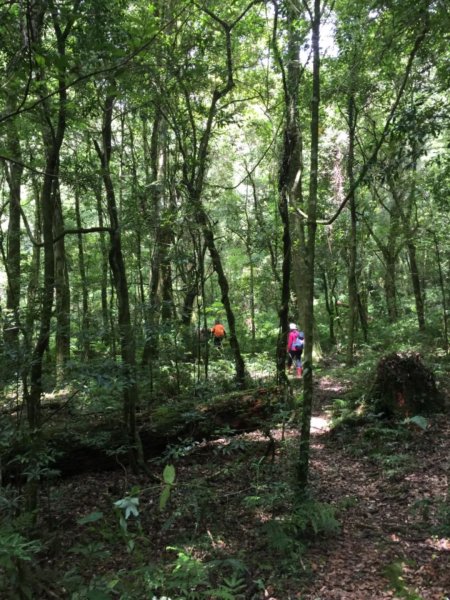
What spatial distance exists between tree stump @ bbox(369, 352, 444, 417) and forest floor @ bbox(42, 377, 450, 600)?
0.35 metres

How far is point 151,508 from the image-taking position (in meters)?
5.73

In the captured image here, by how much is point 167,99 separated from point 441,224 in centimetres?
1077

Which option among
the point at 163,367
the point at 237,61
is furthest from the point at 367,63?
the point at 163,367

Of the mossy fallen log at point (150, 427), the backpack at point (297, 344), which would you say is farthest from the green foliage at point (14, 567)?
the backpack at point (297, 344)

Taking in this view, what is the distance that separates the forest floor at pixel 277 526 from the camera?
12.8 feet

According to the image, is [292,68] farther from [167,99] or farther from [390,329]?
[390,329]

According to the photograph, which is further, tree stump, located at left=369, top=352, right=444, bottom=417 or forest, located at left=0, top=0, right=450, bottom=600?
tree stump, located at left=369, top=352, right=444, bottom=417

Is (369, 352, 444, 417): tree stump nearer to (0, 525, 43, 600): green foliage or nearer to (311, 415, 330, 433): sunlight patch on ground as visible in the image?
(311, 415, 330, 433): sunlight patch on ground

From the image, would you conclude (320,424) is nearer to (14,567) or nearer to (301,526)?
(301,526)

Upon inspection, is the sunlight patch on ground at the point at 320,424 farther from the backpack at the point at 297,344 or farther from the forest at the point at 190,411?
the backpack at the point at 297,344

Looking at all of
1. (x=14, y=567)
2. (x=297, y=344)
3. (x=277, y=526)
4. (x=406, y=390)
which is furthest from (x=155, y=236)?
(x=14, y=567)

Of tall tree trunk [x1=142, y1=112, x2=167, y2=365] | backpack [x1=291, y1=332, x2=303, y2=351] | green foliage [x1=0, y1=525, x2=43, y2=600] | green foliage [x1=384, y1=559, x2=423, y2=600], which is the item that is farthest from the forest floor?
backpack [x1=291, y1=332, x2=303, y2=351]

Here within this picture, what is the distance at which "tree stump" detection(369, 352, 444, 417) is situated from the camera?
772 cm

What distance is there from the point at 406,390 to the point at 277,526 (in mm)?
4230
